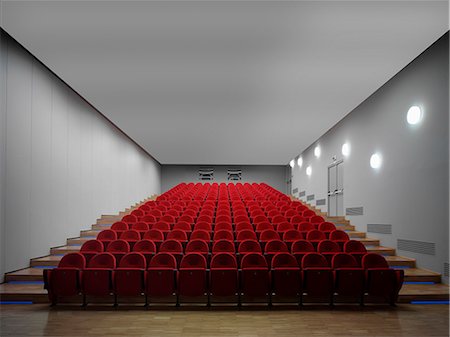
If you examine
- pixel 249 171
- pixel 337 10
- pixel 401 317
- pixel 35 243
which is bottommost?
pixel 401 317

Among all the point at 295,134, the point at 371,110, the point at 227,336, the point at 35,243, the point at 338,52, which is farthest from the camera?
the point at 295,134

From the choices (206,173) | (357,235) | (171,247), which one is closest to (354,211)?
(357,235)

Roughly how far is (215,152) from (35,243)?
6.87 m

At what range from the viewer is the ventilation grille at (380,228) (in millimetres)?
6078

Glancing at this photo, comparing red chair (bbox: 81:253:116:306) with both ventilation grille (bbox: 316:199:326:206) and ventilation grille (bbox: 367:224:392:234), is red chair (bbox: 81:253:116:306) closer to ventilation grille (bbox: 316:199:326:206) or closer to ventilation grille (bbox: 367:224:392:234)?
ventilation grille (bbox: 367:224:392:234)

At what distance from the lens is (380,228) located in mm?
6363

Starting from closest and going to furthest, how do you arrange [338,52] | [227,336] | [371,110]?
[227,336] < [338,52] < [371,110]

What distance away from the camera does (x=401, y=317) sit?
362cm

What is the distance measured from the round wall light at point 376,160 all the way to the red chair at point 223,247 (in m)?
3.24

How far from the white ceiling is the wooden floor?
2.75 m

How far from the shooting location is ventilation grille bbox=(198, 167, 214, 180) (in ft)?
50.6

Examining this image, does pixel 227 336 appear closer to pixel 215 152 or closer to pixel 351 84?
pixel 351 84

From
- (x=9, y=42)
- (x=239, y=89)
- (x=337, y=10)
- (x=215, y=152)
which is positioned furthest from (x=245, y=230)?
(x=215, y=152)

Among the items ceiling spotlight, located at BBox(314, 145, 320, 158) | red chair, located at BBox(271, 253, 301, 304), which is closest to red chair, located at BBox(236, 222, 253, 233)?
red chair, located at BBox(271, 253, 301, 304)
